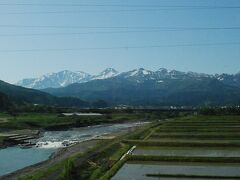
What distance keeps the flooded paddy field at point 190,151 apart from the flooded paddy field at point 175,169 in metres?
3.98

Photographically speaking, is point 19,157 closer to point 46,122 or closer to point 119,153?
point 119,153

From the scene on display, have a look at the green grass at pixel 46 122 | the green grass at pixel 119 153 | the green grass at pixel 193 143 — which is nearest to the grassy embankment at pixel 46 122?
the green grass at pixel 46 122

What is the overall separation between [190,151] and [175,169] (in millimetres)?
8846

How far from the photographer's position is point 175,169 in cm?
3109

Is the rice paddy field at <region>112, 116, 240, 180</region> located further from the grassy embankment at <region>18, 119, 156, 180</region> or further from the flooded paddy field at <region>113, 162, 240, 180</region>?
the grassy embankment at <region>18, 119, 156, 180</region>

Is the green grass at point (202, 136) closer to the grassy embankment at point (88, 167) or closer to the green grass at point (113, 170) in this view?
the grassy embankment at point (88, 167)

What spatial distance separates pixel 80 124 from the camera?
4215 inches

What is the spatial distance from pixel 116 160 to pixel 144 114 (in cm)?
11126

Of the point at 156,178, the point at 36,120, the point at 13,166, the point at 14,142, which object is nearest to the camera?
the point at 156,178

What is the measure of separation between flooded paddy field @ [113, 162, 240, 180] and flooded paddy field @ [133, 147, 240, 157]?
3977 mm

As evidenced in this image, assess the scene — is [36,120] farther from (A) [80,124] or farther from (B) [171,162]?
(B) [171,162]

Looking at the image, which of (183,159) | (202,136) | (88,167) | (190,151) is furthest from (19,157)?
(183,159)

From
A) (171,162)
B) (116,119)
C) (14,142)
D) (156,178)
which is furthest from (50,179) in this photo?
(116,119)

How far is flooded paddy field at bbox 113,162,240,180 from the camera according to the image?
1139 inches
